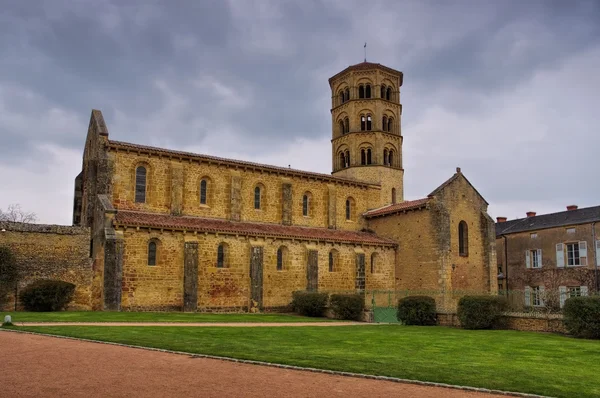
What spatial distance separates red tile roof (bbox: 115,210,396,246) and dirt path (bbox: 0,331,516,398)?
16.7 metres

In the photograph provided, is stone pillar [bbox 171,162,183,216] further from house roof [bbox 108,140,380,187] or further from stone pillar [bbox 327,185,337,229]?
stone pillar [bbox 327,185,337,229]

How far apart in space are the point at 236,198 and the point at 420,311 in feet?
49.2

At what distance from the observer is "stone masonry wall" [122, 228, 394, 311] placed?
90.4 ft

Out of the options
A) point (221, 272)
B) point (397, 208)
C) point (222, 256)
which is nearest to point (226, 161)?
point (222, 256)

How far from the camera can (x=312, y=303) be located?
29078 millimetres

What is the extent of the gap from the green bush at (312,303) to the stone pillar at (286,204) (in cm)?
722

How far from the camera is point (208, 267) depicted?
96.8ft

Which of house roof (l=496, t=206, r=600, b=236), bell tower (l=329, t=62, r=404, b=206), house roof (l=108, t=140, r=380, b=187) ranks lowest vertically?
house roof (l=496, t=206, r=600, b=236)

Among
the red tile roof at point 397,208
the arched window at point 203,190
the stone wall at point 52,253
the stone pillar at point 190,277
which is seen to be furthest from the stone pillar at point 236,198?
the red tile roof at point 397,208

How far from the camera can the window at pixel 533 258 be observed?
39375 mm

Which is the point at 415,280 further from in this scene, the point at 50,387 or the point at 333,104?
the point at 50,387

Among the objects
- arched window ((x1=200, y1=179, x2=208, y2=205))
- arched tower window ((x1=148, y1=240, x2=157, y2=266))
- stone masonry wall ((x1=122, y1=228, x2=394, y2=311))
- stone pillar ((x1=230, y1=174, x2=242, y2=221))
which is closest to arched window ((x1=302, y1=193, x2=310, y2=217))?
stone masonry wall ((x1=122, y1=228, x2=394, y2=311))

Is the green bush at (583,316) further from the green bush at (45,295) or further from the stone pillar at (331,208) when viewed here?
the green bush at (45,295)

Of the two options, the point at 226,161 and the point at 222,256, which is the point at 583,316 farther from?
the point at 226,161
